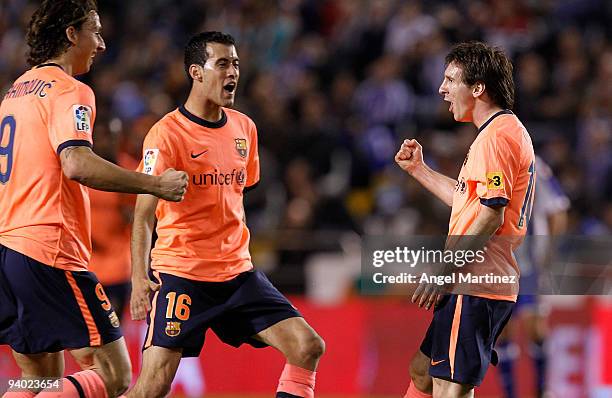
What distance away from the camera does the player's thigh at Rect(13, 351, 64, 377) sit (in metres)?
5.88

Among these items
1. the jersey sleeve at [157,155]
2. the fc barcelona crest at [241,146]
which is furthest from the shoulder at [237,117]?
the jersey sleeve at [157,155]

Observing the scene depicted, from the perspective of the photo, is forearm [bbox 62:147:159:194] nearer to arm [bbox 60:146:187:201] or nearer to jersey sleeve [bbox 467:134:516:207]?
arm [bbox 60:146:187:201]

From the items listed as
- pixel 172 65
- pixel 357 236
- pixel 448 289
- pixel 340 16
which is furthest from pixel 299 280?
pixel 448 289

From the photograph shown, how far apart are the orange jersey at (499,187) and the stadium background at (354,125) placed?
4098mm

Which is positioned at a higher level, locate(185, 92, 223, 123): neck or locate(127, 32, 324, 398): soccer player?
locate(185, 92, 223, 123): neck

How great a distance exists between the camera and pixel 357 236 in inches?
487

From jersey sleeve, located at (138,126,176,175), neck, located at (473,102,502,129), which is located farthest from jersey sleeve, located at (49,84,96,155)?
neck, located at (473,102,502,129)

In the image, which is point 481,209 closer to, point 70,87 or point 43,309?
point 70,87

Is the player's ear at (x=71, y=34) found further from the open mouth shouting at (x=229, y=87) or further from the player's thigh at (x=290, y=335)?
the player's thigh at (x=290, y=335)

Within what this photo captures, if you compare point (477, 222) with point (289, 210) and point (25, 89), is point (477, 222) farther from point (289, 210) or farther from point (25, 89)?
point (289, 210)

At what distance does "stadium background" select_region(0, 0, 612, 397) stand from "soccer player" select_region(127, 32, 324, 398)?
2932 mm

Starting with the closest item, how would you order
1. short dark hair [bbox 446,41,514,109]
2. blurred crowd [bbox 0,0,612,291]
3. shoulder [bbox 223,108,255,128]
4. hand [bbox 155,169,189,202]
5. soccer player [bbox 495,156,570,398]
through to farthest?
1. hand [bbox 155,169,189,202]
2. short dark hair [bbox 446,41,514,109]
3. shoulder [bbox 223,108,255,128]
4. soccer player [bbox 495,156,570,398]
5. blurred crowd [bbox 0,0,612,291]

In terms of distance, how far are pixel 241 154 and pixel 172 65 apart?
818 cm

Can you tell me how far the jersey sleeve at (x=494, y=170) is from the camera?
5781 mm
